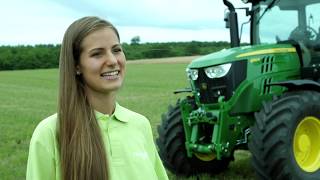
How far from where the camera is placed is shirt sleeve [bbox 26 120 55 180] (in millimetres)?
1993

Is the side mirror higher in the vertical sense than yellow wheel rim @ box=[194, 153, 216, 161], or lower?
higher

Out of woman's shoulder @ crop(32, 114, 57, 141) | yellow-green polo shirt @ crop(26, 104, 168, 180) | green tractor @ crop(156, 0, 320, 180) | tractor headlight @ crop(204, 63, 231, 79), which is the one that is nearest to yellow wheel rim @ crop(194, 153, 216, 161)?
green tractor @ crop(156, 0, 320, 180)

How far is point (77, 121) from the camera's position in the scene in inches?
79.4

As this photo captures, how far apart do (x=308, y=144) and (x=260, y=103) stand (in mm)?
671

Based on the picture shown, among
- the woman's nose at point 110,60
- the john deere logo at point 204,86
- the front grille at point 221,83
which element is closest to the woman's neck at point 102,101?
the woman's nose at point 110,60

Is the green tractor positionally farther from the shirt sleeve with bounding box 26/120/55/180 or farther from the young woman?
the shirt sleeve with bounding box 26/120/55/180

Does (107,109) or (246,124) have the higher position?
(107,109)

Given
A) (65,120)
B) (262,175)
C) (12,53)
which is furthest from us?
(12,53)

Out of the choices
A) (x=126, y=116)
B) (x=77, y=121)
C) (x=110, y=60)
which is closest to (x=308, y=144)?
(x=126, y=116)

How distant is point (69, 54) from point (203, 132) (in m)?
4.26

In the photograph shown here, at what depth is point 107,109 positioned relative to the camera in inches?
84.9

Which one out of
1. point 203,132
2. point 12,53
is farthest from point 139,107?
point 12,53

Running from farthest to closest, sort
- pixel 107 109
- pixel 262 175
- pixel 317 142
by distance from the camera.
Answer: pixel 317 142 → pixel 262 175 → pixel 107 109

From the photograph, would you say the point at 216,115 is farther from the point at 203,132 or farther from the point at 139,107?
the point at 139,107
